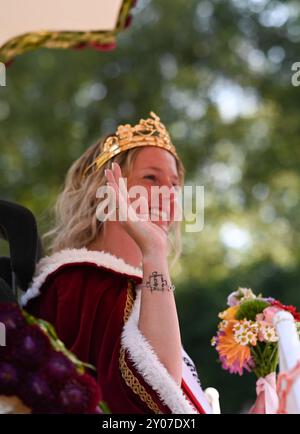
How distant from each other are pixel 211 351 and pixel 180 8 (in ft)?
13.4

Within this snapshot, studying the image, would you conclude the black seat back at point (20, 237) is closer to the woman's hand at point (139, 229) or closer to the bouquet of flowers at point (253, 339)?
the woman's hand at point (139, 229)

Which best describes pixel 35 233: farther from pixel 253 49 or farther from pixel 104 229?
pixel 253 49

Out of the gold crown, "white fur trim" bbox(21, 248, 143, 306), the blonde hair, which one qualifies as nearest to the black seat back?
"white fur trim" bbox(21, 248, 143, 306)

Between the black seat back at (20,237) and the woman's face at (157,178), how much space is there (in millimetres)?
239

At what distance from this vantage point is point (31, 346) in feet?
3.99

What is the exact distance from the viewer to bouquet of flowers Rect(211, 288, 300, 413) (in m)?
1.76

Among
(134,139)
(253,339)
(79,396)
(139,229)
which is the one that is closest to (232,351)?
(253,339)

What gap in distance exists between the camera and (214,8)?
10.5 metres

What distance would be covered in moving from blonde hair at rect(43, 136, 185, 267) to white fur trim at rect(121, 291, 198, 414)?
1.49 ft

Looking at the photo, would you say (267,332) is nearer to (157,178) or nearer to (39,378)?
(157,178)

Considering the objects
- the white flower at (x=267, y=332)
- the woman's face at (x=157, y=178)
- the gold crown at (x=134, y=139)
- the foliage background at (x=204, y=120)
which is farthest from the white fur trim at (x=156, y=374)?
the foliage background at (x=204, y=120)

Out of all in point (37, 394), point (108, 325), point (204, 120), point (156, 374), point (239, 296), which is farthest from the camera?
point (204, 120)

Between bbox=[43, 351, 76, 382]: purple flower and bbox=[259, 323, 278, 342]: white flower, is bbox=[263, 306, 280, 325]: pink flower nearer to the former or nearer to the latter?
bbox=[259, 323, 278, 342]: white flower

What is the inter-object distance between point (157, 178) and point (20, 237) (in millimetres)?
353
